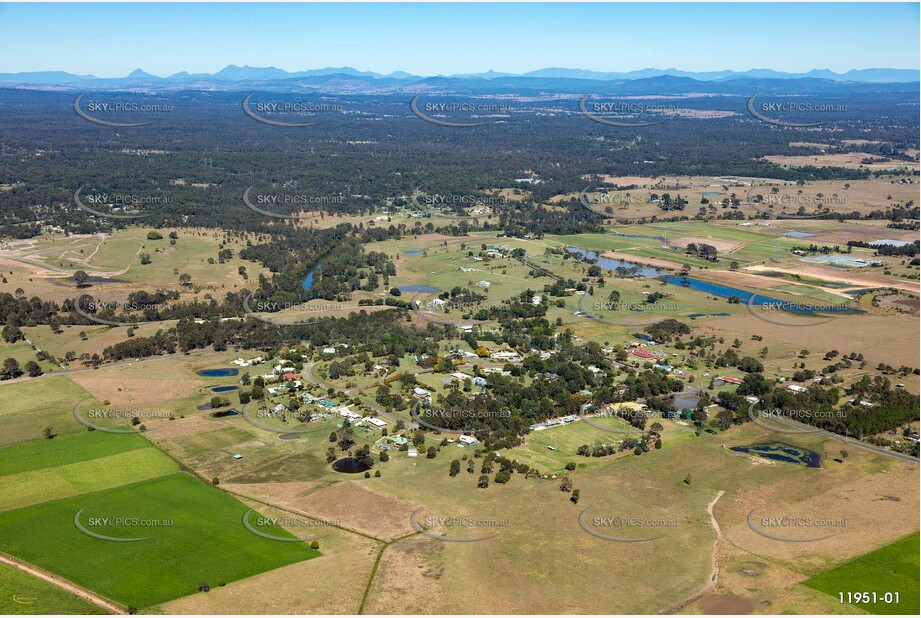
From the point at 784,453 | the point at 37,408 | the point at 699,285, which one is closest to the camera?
the point at 784,453

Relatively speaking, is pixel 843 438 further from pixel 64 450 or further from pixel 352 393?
pixel 64 450

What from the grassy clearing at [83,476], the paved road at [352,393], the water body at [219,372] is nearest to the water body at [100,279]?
the water body at [219,372]

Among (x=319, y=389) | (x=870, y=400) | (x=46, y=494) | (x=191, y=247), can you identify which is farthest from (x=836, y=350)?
(x=191, y=247)

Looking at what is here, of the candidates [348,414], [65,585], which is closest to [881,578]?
[348,414]

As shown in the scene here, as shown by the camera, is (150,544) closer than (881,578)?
No

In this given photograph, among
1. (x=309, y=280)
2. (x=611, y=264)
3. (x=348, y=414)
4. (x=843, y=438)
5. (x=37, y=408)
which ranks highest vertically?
(x=611, y=264)

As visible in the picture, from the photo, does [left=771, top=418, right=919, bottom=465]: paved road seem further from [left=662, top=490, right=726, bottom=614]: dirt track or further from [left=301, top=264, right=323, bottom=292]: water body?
[left=301, top=264, right=323, bottom=292]: water body

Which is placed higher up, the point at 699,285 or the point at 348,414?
the point at 699,285
